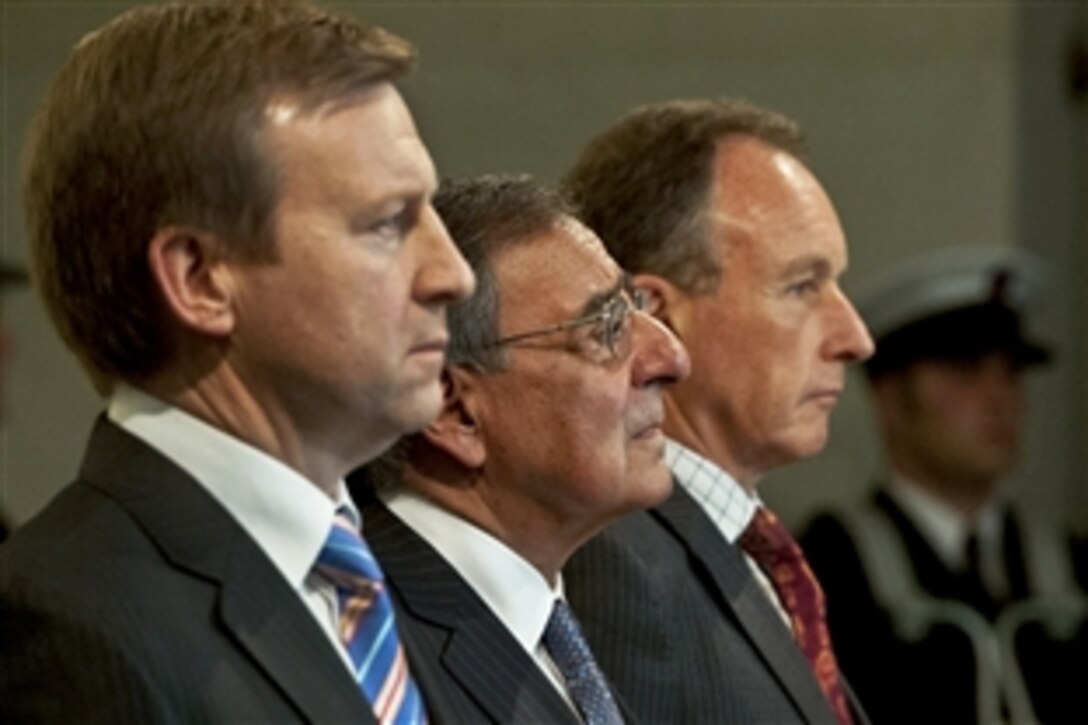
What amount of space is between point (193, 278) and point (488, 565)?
1.65 feet

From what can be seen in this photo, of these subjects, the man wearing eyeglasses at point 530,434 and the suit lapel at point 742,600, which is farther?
the suit lapel at point 742,600

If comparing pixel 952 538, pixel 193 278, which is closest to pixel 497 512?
pixel 193 278

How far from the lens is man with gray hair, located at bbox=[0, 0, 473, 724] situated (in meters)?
1.53

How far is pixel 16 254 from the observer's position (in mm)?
2766

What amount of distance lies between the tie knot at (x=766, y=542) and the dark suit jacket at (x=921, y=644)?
3.25 ft

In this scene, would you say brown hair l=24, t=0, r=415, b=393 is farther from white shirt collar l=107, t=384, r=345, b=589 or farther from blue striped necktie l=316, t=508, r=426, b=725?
blue striped necktie l=316, t=508, r=426, b=725

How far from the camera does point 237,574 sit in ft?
5.06

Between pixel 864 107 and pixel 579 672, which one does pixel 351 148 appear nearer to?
pixel 579 672

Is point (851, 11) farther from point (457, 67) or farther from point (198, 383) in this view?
point (198, 383)

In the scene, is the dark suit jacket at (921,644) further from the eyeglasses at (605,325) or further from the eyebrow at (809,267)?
the eyeglasses at (605,325)

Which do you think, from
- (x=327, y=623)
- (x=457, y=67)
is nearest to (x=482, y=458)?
(x=327, y=623)

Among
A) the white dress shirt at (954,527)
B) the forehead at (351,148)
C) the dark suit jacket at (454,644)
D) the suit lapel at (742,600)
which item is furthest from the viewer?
the white dress shirt at (954,527)

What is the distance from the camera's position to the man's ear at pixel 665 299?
254cm

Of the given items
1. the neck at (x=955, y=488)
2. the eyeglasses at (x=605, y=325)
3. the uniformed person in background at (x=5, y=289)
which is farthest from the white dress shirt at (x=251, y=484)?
the neck at (x=955, y=488)
